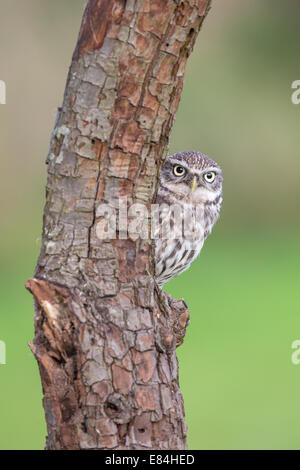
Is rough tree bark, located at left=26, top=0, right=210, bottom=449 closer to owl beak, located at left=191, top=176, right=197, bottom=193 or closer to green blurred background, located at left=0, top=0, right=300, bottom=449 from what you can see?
owl beak, located at left=191, top=176, right=197, bottom=193

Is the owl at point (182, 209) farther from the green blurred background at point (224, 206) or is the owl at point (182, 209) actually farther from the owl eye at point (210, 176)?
the green blurred background at point (224, 206)

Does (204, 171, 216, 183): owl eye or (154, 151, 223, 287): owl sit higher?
(204, 171, 216, 183): owl eye

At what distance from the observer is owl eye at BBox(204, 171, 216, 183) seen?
4.62m

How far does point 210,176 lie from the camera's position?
4.66 m

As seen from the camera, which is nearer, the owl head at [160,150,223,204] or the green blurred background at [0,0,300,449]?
the owl head at [160,150,223,204]

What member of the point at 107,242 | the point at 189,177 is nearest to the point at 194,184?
the point at 189,177

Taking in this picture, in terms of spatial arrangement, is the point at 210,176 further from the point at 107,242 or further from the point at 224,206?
the point at 224,206

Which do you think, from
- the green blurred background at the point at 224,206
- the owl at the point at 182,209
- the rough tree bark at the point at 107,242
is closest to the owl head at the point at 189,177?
the owl at the point at 182,209

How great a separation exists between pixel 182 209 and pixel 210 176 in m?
0.32

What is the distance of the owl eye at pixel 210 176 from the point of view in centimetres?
462

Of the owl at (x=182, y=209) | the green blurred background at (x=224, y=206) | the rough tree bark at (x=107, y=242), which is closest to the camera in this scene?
the rough tree bark at (x=107, y=242)

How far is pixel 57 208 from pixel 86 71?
519 mm

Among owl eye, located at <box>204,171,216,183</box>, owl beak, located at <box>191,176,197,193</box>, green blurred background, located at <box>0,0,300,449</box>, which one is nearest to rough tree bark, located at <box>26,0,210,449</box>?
owl beak, located at <box>191,176,197,193</box>

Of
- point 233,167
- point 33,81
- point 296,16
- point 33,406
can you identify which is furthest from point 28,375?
point 296,16
